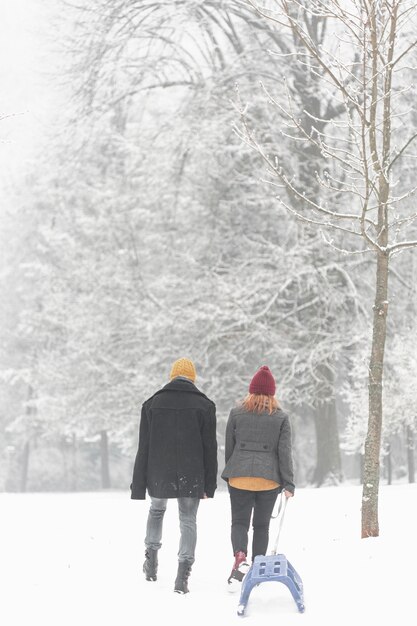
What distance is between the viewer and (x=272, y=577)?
5.52 metres

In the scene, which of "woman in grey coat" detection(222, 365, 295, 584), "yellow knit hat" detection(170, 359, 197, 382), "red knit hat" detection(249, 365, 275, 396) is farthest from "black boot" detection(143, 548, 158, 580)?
"red knit hat" detection(249, 365, 275, 396)

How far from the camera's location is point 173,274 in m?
20.7

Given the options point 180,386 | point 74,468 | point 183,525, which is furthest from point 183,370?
point 74,468

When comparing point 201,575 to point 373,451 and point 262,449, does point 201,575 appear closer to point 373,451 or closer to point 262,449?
point 262,449

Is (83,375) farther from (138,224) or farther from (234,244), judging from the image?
(234,244)

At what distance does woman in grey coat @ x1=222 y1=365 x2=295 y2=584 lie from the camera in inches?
253

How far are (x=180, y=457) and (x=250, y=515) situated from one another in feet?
2.42

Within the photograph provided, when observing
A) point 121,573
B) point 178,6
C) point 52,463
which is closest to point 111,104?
point 178,6

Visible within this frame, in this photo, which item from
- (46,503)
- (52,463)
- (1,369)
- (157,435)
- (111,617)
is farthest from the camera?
(52,463)

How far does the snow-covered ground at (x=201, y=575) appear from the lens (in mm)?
5750

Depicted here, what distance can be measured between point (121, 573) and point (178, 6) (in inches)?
595

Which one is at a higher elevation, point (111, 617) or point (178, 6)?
point (178, 6)

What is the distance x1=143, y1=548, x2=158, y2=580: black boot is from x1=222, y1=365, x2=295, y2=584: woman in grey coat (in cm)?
68

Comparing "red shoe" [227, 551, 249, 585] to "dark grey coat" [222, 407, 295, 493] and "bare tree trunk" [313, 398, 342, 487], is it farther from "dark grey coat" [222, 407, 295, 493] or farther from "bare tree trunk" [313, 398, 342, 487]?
"bare tree trunk" [313, 398, 342, 487]
